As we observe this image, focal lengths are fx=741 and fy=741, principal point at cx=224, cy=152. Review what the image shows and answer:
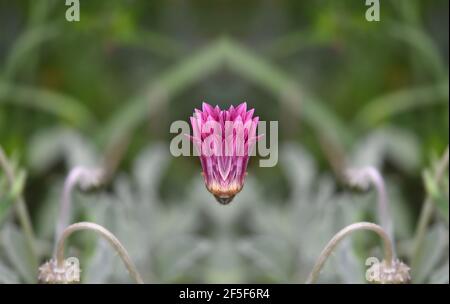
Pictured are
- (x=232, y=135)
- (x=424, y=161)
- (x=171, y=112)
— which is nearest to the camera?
(x=232, y=135)

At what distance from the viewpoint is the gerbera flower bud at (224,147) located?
0.95 metres

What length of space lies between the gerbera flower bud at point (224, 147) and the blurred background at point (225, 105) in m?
0.23

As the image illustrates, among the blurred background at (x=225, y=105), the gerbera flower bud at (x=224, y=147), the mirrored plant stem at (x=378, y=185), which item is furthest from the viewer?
the blurred background at (x=225, y=105)

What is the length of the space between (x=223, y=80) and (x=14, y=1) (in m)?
0.40

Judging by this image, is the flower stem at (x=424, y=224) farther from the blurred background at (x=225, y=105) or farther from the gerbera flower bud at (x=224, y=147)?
the gerbera flower bud at (x=224, y=147)

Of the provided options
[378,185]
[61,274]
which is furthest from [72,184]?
[378,185]

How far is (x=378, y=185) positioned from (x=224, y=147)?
0.25m

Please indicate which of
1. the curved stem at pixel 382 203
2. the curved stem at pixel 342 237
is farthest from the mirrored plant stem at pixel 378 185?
the curved stem at pixel 342 237

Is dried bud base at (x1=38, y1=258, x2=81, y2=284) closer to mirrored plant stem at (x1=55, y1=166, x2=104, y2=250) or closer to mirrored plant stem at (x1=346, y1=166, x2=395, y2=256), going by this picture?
mirrored plant stem at (x1=55, y1=166, x2=104, y2=250)

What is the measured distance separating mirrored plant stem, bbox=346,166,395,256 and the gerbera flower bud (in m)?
0.21
